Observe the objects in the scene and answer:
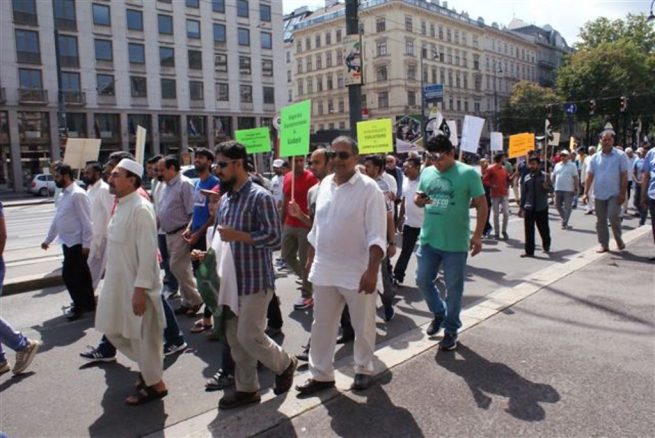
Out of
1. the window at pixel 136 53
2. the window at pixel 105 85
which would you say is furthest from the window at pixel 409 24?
the window at pixel 105 85

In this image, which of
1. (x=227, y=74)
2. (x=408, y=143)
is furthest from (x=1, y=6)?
(x=408, y=143)

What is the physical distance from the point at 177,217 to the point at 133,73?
44.2m

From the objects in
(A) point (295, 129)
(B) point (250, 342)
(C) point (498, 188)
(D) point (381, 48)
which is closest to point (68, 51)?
(C) point (498, 188)

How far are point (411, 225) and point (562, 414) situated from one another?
3.96 meters

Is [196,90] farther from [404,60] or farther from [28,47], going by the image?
[404,60]

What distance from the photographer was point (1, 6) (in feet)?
128

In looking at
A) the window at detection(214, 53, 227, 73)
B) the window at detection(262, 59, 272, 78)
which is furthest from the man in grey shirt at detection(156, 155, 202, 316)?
the window at detection(262, 59, 272, 78)

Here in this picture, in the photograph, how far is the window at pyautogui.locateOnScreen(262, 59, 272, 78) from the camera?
5522cm

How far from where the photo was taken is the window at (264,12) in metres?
54.5

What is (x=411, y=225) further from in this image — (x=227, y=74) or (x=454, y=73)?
(x=454, y=73)

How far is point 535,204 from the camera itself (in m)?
9.61

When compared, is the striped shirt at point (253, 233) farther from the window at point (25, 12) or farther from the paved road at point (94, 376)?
the window at point (25, 12)

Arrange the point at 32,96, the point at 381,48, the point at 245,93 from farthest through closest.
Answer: the point at 381,48, the point at 245,93, the point at 32,96

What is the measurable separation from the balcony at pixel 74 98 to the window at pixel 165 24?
942 cm
